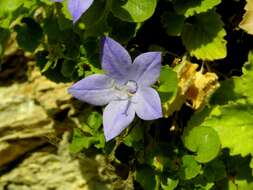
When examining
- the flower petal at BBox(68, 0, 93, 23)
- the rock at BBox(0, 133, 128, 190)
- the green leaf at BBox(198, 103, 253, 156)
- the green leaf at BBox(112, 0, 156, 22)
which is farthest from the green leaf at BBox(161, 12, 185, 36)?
the rock at BBox(0, 133, 128, 190)

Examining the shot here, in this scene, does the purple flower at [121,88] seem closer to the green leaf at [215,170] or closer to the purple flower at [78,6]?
the purple flower at [78,6]

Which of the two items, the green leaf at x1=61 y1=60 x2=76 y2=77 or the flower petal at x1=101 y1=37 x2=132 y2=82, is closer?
Result: the flower petal at x1=101 y1=37 x2=132 y2=82

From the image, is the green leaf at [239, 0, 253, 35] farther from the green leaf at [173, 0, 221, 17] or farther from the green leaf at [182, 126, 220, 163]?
the green leaf at [182, 126, 220, 163]

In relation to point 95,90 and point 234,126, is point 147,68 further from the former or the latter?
point 234,126

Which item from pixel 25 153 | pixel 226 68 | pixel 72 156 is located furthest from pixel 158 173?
pixel 25 153

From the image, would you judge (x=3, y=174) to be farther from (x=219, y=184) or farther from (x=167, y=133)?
(x=219, y=184)

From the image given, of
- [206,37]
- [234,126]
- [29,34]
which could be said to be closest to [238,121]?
[234,126]

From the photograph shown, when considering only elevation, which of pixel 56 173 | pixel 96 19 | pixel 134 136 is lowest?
pixel 56 173
